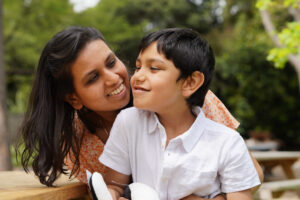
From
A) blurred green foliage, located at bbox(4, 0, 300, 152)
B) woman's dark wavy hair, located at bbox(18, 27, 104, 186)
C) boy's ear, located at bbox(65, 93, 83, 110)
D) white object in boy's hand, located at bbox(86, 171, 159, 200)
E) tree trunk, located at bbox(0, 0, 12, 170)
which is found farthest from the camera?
blurred green foliage, located at bbox(4, 0, 300, 152)

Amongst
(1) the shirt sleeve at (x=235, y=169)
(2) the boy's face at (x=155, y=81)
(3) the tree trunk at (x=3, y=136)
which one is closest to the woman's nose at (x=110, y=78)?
(2) the boy's face at (x=155, y=81)

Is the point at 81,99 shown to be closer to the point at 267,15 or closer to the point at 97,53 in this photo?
the point at 97,53

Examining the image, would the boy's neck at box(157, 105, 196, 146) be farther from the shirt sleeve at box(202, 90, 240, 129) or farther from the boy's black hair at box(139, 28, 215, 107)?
the shirt sleeve at box(202, 90, 240, 129)

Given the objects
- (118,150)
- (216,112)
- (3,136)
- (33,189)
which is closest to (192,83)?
(216,112)

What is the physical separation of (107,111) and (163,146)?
55cm

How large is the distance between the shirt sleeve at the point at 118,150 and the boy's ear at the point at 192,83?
0.33 m

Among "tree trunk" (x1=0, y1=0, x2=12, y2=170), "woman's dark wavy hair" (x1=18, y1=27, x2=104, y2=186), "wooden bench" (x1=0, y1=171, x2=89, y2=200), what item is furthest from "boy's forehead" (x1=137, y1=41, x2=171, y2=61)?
"tree trunk" (x1=0, y1=0, x2=12, y2=170)

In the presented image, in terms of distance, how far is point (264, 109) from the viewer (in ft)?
39.0

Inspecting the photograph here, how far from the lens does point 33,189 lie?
1.65 metres

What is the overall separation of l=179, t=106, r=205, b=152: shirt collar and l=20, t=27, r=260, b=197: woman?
24 centimetres

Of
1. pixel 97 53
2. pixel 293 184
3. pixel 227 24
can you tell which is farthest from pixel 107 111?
pixel 227 24

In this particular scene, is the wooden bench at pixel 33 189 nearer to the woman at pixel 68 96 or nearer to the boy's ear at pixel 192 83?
the woman at pixel 68 96

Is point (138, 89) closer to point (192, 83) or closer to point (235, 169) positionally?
point (192, 83)

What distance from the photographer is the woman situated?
5.95ft
